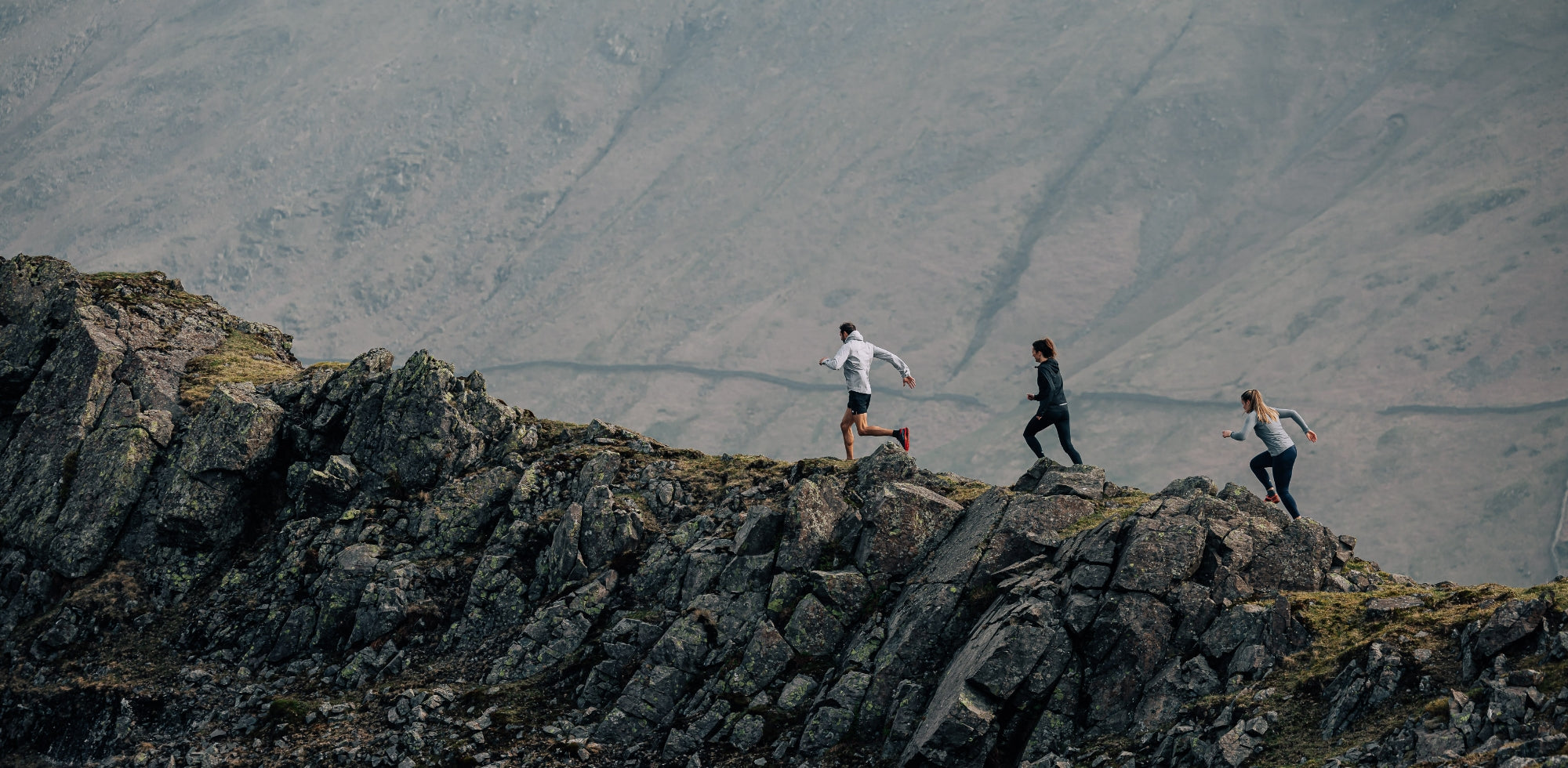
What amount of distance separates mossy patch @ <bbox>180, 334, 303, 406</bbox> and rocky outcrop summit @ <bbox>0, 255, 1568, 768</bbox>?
0.96 feet

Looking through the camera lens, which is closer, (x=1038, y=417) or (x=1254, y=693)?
(x=1254, y=693)

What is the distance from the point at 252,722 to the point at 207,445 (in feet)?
32.5

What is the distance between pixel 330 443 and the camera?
33031 mm

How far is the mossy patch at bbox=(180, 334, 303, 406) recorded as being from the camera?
3503cm

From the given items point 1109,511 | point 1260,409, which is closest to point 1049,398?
point 1109,511

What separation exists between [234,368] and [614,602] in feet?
59.4

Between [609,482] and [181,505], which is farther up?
[609,482]

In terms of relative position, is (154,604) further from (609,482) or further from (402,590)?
(609,482)

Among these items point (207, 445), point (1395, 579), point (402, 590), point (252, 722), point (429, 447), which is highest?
point (1395, 579)

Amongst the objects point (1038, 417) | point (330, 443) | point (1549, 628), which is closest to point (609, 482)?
point (330, 443)

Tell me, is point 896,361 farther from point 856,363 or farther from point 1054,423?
point 1054,423

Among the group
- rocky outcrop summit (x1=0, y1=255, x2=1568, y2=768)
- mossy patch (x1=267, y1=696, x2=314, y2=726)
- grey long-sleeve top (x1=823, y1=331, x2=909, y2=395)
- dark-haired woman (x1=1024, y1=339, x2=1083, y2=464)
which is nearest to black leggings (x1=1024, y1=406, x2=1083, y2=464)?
dark-haired woman (x1=1024, y1=339, x2=1083, y2=464)

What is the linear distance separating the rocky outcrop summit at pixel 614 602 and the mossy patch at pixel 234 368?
29 centimetres

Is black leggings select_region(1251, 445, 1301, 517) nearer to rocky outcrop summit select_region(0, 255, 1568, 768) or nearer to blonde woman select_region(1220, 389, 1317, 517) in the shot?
blonde woman select_region(1220, 389, 1317, 517)
